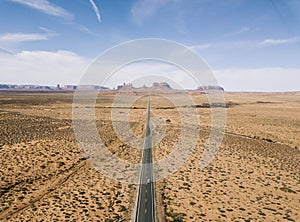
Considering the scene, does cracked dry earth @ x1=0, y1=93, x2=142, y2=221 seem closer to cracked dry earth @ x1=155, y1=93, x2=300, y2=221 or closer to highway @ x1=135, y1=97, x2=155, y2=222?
highway @ x1=135, y1=97, x2=155, y2=222

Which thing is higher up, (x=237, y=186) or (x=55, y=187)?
(x=237, y=186)

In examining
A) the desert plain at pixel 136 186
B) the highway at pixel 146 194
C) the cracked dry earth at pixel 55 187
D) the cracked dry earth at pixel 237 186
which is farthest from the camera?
the cracked dry earth at pixel 237 186

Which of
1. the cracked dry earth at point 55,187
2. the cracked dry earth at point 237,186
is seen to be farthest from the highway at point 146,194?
the cracked dry earth at point 237,186

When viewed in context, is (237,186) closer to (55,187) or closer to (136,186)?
(136,186)

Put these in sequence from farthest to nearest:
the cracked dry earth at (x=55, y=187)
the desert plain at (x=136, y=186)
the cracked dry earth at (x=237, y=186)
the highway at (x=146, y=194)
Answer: the cracked dry earth at (x=237, y=186)
the desert plain at (x=136, y=186)
the cracked dry earth at (x=55, y=187)
the highway at (x=146, y=194)

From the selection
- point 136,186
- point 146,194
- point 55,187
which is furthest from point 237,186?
point 55,187

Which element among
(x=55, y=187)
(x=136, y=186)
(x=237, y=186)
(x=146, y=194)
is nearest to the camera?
(x=146, y=194)

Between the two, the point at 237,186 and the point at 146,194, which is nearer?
the point at 146,194

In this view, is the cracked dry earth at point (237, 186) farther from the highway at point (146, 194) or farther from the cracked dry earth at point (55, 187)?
the cracked dry earth at point (55, 187)

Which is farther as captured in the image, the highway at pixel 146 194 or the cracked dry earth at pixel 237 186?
the cracked dry earth at pixel 237 186

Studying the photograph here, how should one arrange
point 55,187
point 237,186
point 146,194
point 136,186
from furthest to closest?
point 237,186 → point 136,186 → point 55,187 → point 146,194

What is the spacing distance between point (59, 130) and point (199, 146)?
2743 cm

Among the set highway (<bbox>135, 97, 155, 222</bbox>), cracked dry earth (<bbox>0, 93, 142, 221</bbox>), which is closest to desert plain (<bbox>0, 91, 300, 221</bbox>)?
cracked dry earth (<bbox>0, 93, 142, 221</bbox>)

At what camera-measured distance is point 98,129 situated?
55281mm
